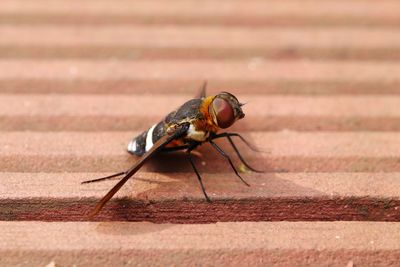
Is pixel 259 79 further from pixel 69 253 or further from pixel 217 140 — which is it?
pixel 69 253

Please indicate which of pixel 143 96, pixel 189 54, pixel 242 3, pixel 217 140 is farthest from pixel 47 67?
pixel 242 3

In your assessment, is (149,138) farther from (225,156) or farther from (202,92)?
(202,92)

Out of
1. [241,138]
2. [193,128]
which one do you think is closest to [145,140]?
[193,128]

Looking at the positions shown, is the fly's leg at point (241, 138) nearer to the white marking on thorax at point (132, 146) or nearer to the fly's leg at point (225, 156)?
the fly's leg at point (225, 156)

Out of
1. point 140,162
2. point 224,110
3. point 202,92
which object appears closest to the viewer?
point 140,162

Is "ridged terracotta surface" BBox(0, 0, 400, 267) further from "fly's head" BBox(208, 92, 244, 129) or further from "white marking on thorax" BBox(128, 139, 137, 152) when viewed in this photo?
"fly's head" BBox(208, 92, 244, 129)

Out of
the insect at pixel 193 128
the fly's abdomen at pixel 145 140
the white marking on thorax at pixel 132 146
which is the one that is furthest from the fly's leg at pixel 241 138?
the white marking on thorax at pixel 132 146

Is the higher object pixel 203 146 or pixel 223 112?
pixel 223 112
